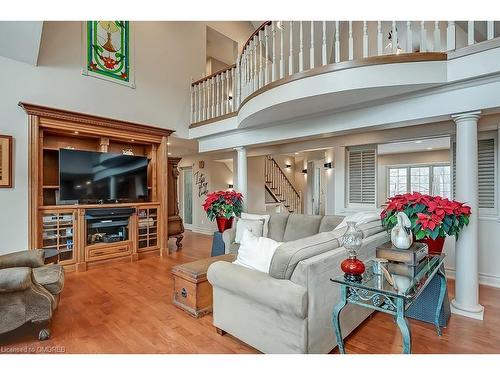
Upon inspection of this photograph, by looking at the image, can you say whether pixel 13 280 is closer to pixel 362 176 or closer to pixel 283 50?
pixel 283 50

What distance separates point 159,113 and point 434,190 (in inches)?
262

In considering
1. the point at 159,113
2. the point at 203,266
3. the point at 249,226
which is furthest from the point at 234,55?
the point at 203,266

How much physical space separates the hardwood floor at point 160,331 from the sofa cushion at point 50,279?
34cm

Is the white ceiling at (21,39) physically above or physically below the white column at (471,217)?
above

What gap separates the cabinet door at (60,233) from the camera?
385 centimetres

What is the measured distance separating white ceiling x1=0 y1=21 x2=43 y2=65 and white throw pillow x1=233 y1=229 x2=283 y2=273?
3.58 m

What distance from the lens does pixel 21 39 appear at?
3367 millimetres

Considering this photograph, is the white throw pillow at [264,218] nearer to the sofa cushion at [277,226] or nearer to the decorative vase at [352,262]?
the sofa cushion at [277,226]

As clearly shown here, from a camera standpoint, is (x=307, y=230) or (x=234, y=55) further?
(x=234, y=55)

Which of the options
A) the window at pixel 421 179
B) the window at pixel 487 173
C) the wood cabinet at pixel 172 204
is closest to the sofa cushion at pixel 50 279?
the wood cabinet at pixel 172 204

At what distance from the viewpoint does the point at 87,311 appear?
108 inches

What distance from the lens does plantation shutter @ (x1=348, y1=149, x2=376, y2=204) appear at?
14.7 feet
